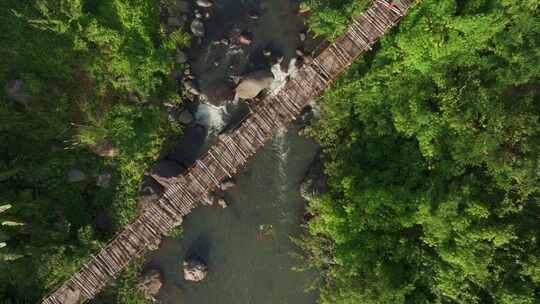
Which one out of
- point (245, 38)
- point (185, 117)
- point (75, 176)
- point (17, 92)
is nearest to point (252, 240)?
point (185, 117)

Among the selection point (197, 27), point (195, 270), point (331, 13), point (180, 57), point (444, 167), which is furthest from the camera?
point (195, 270)

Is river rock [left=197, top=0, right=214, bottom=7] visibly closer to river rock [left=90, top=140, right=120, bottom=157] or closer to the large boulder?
the large boulder

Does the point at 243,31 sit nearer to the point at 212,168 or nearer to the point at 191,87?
the point at 191,87

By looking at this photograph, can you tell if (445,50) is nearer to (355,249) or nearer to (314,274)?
(355,249)

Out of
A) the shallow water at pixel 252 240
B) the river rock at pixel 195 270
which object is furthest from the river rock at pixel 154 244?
the river rock at pixel 195 270

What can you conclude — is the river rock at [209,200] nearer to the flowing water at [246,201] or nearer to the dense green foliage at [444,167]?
the flowing water at [246,201]

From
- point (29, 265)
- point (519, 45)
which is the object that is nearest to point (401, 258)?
point (519, 45)
